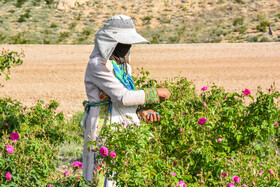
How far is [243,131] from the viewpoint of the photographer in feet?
12.5

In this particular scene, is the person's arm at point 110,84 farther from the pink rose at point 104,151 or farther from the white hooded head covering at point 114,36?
the pink rose at point 104,151

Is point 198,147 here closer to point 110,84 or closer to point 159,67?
point 110,84

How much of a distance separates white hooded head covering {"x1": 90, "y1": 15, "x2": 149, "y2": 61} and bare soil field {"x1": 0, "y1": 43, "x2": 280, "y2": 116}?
265 inches

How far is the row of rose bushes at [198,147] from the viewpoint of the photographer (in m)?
2.85

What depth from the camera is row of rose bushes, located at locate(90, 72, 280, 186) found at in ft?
9.36

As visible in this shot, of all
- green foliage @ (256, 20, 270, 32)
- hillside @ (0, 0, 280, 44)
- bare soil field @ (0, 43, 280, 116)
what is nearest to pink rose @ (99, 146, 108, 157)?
bare soil field @ (0, 43, 280, 116)

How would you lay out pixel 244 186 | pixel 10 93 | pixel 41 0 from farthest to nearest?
pixel 41 0
pixel 10 93
pixel 244 186

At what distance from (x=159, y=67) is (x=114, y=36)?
36.6ft

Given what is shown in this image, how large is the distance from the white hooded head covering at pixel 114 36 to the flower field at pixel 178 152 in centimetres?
49

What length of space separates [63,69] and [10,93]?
281cm

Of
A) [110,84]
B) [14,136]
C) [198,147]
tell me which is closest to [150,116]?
[110,84]

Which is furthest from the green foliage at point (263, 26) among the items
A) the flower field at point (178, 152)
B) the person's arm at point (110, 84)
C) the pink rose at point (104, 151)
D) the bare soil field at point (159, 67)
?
the pink rose at point (104, 151)

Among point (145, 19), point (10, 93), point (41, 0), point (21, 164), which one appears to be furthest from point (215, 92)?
point (41, 0)

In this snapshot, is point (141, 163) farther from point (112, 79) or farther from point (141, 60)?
point (141, 60)
